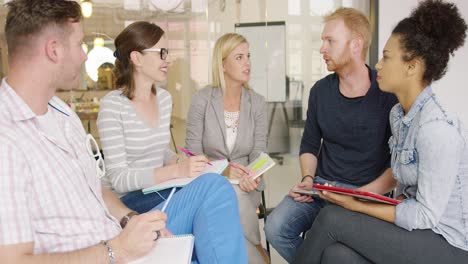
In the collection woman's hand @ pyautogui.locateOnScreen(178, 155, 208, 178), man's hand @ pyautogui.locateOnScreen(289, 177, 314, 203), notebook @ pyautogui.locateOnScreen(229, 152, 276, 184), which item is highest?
woman's hand @ pyautogui.locateOnScreen(178, 155, 208, 178)

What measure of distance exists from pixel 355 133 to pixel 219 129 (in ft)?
2.61

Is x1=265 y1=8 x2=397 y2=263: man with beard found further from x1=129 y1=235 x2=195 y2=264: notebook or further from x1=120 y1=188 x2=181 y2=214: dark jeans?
x1=129 y1=235 x2=195 y2=264: notebook

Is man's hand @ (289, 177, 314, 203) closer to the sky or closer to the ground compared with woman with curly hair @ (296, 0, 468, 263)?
closer to the ground

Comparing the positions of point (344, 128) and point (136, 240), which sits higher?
point (344, 128)

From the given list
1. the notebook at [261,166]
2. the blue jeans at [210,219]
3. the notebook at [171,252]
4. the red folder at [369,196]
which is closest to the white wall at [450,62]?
the notebook at [261,166]

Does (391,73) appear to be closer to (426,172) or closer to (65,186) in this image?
(426,172)

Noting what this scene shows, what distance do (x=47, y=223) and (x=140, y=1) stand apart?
155 inches

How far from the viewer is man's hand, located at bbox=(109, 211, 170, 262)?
3.62 ft

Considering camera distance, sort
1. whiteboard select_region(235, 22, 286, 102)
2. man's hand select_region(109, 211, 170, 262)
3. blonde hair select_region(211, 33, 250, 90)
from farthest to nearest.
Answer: whiteboard select_region(235, 22, 286, 102) < blonde hair select_region(211, 33, 250, 90) < man's hand select_region(109, 211, 170, 262)

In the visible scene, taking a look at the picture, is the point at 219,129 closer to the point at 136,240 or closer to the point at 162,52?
the point at 162,52

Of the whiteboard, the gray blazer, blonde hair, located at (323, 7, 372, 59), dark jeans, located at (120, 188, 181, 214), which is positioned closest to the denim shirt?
blonde hair, located at (323, 7, 372, 59)

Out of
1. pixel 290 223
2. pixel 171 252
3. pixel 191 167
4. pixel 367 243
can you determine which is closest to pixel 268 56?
pixel 290 223

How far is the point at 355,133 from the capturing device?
2010 mm

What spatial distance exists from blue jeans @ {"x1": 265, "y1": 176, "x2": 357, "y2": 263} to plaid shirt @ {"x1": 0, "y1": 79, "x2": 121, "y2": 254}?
0.95 metres
